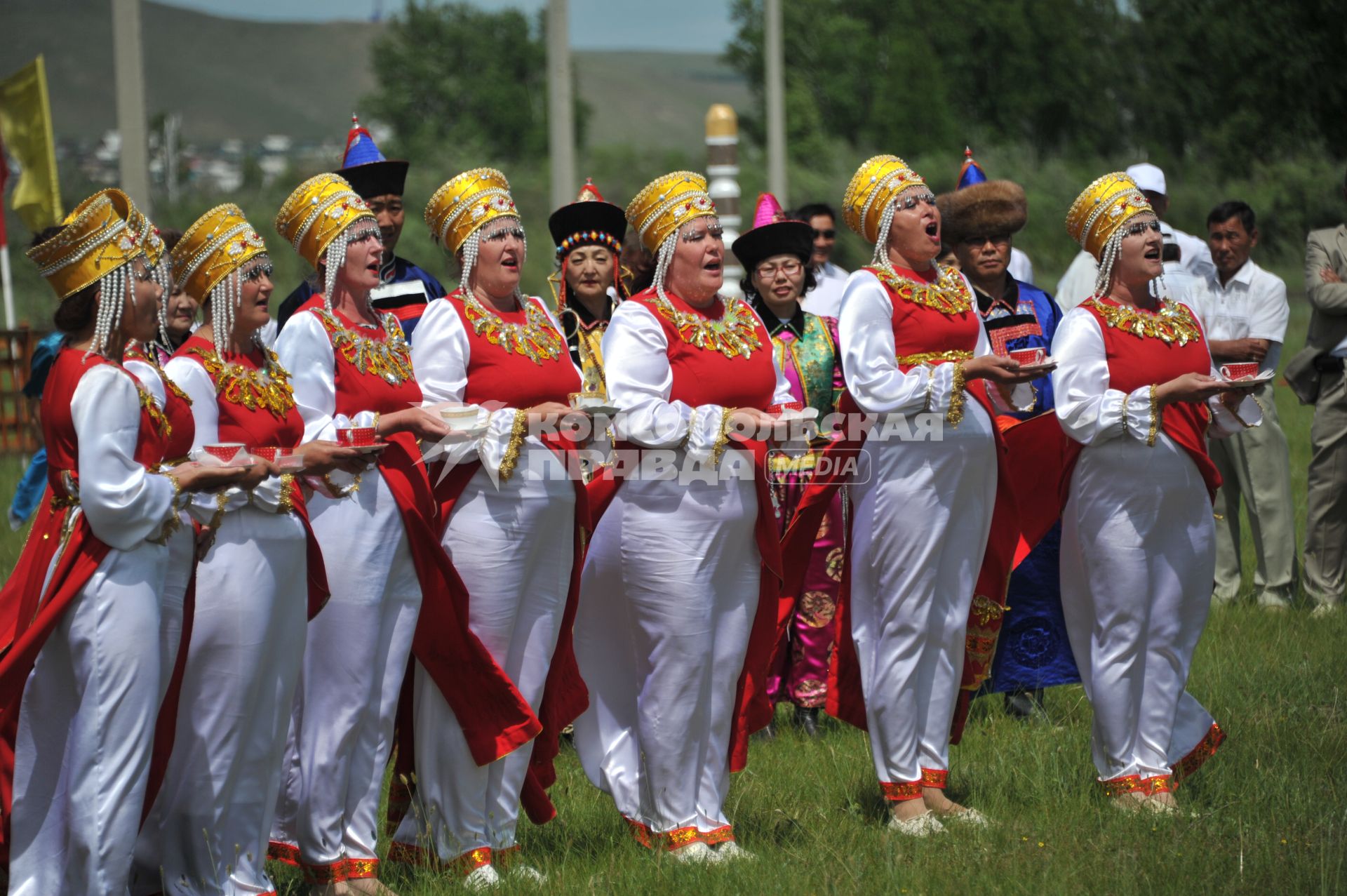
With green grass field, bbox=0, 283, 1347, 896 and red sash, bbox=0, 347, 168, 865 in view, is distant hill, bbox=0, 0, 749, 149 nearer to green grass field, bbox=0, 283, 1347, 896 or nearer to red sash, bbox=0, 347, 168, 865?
green grass field, bbox=0, 283, 1347, 896

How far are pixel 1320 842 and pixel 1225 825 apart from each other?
0.36 metres

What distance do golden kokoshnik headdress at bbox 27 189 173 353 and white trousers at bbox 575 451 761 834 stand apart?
66.6 inches

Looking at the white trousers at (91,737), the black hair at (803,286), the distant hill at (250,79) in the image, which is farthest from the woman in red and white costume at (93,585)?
the distant hill at (250,79)

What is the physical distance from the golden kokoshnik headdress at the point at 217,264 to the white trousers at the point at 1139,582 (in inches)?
112

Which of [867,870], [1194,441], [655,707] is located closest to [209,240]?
[655,707]

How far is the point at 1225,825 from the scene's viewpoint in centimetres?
514

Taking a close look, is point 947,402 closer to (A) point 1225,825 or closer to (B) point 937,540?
(B) point 937,540

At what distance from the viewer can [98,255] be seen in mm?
4008

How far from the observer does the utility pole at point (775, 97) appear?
18562 mm

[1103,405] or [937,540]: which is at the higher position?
[1103,405]

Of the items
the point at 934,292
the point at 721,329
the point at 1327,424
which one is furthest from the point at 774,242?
the point at 1327,424

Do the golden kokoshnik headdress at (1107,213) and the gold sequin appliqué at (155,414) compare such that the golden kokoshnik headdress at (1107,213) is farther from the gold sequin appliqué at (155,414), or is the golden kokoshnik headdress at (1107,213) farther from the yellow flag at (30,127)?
the yellow flag at (30,127)

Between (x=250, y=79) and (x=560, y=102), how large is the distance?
14732 centimetres

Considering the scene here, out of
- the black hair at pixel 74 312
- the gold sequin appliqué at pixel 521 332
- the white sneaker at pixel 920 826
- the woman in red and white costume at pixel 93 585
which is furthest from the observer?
the white sneaker at pixel 920 826
